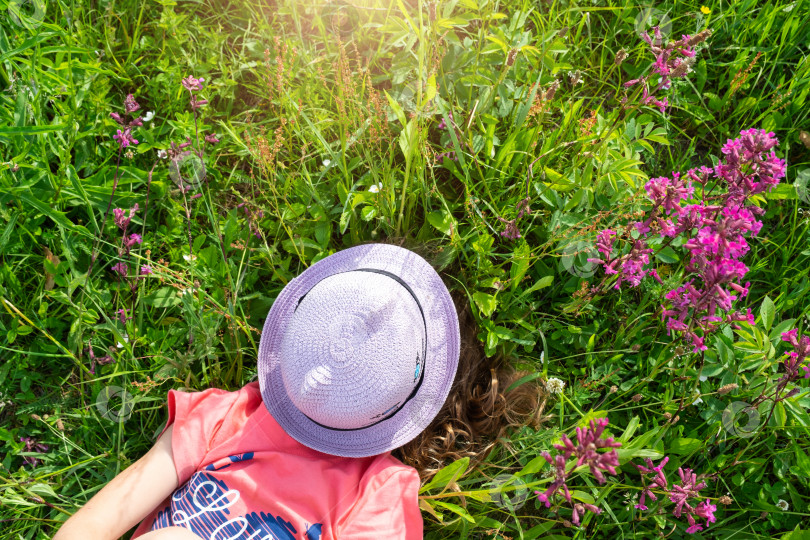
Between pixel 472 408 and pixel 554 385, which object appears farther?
pixel 472 408

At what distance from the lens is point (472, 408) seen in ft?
7.84

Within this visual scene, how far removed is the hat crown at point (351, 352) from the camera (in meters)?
1.79

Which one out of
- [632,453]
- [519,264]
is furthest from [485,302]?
[632,453]

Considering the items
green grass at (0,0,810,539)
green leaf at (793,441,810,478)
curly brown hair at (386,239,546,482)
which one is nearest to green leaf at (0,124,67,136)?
green grass at (0,0,810,539)

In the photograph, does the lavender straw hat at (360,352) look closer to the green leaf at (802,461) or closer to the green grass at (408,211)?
the green grass at (408,211)

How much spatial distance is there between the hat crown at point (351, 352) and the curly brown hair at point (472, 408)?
18.4 inches

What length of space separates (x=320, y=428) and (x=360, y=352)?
0.41m

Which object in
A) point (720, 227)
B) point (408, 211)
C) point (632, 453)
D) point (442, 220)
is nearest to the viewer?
point (720, 227)

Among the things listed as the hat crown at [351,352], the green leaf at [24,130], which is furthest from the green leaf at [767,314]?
the green leaf at [24,130]

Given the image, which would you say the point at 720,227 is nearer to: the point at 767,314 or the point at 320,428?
the point at 767,314

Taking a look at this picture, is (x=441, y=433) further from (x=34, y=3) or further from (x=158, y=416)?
(x=34, y=3)

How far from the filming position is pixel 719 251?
4.79ft

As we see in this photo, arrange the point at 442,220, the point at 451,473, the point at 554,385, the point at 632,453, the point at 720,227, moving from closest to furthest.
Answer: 1. the point at 720,227
2. the point at 632,453
3. the point at 451,473
4. the point at 554,385
5. the point at 442,220

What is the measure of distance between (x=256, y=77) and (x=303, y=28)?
335mm
